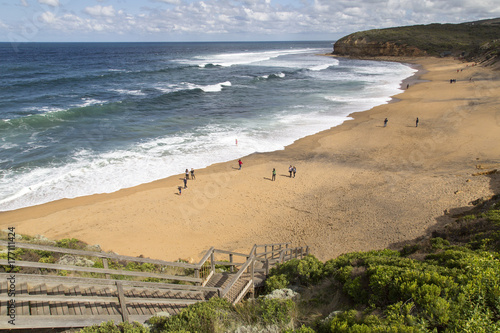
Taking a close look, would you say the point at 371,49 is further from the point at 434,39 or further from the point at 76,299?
the point at 76,299

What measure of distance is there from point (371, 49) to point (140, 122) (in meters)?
97.4

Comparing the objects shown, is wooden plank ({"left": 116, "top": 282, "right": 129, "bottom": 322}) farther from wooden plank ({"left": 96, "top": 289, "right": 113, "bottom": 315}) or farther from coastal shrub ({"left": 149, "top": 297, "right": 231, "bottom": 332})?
coastal shrub ({"left": 149, "top": 297, "right": 231, "bottom": 332})

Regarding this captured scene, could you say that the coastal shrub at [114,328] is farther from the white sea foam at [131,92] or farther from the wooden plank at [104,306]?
the white sea foam at [131,92]

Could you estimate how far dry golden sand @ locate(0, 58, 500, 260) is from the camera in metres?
14.6

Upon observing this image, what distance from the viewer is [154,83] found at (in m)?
57.2

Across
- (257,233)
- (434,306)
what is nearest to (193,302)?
(434,306)

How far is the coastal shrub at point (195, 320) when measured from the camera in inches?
197

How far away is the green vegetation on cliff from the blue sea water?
4781 cm

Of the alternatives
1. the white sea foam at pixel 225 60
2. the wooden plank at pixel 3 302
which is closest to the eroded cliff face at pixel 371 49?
the white sea foam at pixel 225 60

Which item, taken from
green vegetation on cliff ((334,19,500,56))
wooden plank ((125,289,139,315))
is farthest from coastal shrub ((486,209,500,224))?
green vegetation on cliff ((334,19,500,56))

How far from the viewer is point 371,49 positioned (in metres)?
108

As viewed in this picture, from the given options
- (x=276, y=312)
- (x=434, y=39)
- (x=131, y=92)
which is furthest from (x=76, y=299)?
(x=434, y=39)

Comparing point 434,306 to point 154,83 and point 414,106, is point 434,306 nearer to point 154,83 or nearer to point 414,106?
point 414,106

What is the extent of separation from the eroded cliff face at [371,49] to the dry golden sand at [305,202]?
274 feet
